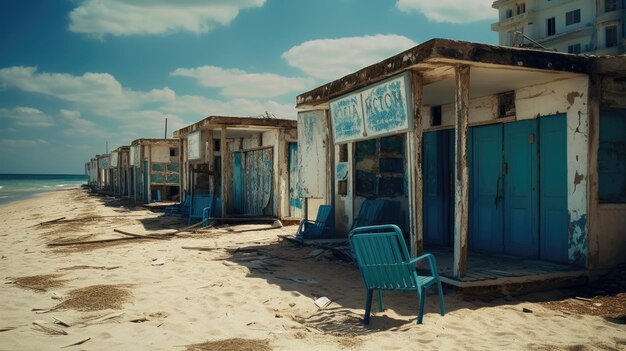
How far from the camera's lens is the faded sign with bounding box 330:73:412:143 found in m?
6.08

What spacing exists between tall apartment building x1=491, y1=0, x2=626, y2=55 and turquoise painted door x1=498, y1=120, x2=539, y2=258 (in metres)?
30.2

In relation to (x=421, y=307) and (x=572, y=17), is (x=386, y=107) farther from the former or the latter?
(x=572, y=17)

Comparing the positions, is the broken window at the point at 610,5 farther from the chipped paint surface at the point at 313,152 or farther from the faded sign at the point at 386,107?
the faded sign at the point at 386,107

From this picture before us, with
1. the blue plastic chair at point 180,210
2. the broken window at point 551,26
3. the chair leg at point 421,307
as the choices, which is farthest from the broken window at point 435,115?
the broken window at point 551,26

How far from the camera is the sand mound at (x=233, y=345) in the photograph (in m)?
3.91

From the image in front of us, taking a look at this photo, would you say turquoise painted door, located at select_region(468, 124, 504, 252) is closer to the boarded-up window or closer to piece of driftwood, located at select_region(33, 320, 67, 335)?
the boarded-up window

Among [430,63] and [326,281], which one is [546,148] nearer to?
[430,63]

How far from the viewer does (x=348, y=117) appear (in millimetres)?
7707

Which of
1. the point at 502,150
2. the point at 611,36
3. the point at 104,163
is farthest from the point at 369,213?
the point at 611,36

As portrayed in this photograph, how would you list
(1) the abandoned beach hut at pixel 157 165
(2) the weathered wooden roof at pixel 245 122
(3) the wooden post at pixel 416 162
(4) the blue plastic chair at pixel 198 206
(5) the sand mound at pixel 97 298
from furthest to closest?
1. (1) the abandoned beach hut at pixel 157 165
2. (4) the blue plastic chair at pixel 198 206
3. (2) the weathered wooden roof at pixel 245 122
4. (3) the wooden post at pixel 416 162
5. (5) the sand mound at pixel 97 298

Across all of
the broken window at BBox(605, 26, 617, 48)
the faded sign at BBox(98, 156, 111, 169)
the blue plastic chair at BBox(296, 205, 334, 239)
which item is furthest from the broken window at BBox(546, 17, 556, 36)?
the blue plastic chair at BBox(296, 205, 334, 239)

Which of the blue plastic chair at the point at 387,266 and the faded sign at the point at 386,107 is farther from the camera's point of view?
the faded sign at the point at 386,107

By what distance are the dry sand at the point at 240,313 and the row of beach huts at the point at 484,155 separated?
95cm

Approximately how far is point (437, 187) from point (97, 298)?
5.85 m
